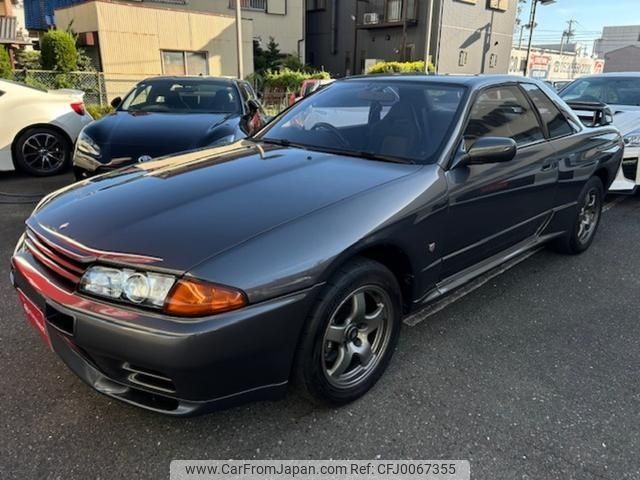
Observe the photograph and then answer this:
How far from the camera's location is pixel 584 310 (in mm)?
3525

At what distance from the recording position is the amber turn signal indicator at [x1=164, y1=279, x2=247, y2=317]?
1823mm

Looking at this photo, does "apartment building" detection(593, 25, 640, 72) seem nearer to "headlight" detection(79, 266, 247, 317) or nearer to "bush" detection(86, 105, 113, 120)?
"bush" detection(86, 105, 113, 120)

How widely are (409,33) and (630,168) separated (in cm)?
2458

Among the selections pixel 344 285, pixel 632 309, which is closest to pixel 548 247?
pixel 632 309

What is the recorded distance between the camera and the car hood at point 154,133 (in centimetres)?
515

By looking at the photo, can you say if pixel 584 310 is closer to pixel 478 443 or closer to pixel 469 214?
pixel 469 214

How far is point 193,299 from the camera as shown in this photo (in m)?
1.83

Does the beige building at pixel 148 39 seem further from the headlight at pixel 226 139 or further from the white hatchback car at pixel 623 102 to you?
the white hatchback car at pixel 623 102

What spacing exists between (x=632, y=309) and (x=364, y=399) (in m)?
2.27

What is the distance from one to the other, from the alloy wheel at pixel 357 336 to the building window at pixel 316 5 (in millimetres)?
31680

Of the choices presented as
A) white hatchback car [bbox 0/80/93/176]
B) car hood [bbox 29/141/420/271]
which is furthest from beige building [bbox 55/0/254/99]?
car hood [bbox 29/141/420/271]

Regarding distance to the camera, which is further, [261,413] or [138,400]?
[261,413]

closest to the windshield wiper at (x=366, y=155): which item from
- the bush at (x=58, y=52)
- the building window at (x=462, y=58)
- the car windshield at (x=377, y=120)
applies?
the car windshield at (x=377, y=120)

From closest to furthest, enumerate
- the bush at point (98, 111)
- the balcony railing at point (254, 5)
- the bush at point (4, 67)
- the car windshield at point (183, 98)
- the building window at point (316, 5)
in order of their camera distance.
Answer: the car windshield at point (183, 98) → the bush at point (98, 111) → the bush at point (4, 67) → the balcony railing at point (254, 5) → the building window at point (316, 5)
